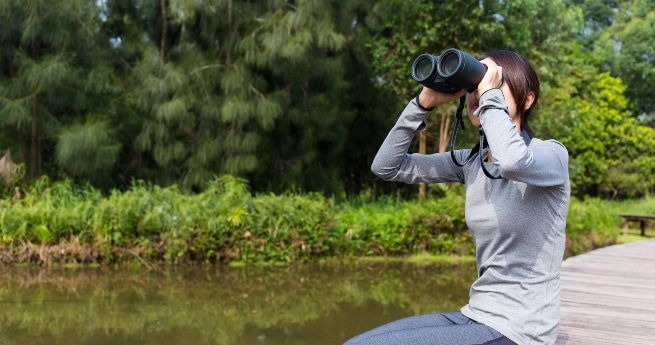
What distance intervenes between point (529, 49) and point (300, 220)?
414 cm

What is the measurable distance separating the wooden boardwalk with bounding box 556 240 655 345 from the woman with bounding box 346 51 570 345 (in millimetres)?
860

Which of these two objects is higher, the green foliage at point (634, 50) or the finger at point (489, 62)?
the green foliage at point (634, 50)

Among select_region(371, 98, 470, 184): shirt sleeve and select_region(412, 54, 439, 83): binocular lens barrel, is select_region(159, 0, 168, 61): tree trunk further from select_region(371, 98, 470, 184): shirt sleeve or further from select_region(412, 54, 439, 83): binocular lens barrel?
select_region(412, 54, 439, 83): binocular lens barrel

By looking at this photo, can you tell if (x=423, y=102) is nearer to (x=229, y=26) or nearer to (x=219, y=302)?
(x=219, y=302)

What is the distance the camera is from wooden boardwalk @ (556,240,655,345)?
220 cm

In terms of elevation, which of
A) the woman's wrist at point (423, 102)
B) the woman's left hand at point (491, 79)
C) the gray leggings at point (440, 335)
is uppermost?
the woman's left hand at point (491, 79)

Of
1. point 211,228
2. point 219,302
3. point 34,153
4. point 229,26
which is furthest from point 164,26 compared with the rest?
point 219,302

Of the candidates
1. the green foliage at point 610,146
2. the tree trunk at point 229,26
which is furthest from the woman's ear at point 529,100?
the green foliage at point 610,146

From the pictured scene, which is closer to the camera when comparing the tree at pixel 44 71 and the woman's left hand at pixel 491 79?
the woman's left hand at pixel 491 79

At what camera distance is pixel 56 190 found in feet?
22.8

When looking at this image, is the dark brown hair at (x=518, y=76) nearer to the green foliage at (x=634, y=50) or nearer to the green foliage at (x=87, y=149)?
the green foliage at (x=87, y=149)

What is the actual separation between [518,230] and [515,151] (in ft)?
0.51

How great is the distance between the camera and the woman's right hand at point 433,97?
4.77ft

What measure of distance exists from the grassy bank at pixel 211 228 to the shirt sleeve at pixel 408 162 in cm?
465
